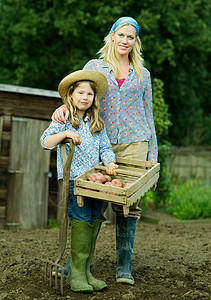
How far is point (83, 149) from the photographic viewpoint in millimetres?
3373

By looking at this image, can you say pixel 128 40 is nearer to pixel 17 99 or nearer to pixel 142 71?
pixel 142 71

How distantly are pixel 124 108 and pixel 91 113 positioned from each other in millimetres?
306

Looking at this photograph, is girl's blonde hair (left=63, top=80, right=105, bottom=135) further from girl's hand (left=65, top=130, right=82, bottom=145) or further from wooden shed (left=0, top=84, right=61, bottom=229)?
wooden shed (left=0, top=84, right=61, bottom=229)

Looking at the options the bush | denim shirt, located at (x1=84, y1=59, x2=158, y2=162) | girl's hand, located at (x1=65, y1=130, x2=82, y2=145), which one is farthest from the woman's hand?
the bush

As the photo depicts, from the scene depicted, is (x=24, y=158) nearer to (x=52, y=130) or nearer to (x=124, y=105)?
(x=124, y=105)

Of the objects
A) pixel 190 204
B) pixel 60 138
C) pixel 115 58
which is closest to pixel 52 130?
pixel 60 138

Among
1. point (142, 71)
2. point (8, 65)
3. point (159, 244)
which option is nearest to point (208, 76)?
point (8, 65)

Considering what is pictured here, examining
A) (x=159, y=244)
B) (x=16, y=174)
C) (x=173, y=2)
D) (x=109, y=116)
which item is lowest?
(x=159, y=244)

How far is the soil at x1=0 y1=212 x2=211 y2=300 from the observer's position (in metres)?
3.39

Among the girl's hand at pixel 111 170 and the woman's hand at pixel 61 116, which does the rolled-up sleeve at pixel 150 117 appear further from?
the woman's hand at pixel 61 116

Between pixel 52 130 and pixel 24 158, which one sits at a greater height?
pixel 52 130

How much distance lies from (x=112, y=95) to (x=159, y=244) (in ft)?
8.89

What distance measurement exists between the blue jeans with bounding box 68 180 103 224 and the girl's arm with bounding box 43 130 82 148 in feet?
1.14

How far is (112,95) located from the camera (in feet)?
11.8
